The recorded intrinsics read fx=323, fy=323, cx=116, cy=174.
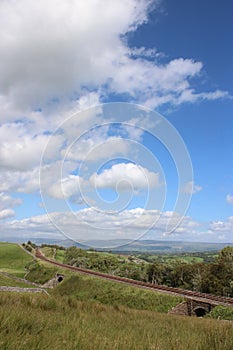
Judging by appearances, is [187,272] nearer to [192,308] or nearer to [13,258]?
[192,308]

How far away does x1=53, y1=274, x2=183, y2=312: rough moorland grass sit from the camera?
36406 mm

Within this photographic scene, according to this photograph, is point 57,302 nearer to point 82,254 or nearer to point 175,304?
point 175,304

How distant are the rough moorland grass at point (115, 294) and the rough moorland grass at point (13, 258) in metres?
46.6

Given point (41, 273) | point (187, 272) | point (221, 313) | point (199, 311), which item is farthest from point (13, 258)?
point (221, 313)

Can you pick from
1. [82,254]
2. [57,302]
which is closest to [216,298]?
[57,302]

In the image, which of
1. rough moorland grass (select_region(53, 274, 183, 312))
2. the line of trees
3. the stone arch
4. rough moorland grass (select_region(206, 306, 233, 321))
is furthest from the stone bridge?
the line of trees

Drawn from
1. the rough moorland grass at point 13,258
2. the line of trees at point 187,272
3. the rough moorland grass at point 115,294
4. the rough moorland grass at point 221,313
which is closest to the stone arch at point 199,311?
the rough moorland grass at point 115,294

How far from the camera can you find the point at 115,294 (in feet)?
143

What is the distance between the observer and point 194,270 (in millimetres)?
74500

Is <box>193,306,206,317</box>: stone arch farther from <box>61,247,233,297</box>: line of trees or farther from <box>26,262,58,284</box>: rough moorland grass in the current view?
<box>26,262,58,284</box>: rough moorland grass

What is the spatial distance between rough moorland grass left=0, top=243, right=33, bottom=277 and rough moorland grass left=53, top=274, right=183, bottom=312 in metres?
46.6

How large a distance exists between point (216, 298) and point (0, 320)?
1343 inches

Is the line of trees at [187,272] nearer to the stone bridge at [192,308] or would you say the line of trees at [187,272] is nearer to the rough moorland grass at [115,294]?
the rough moorland grass at [115,294]

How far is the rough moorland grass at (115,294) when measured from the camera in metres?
36.4
